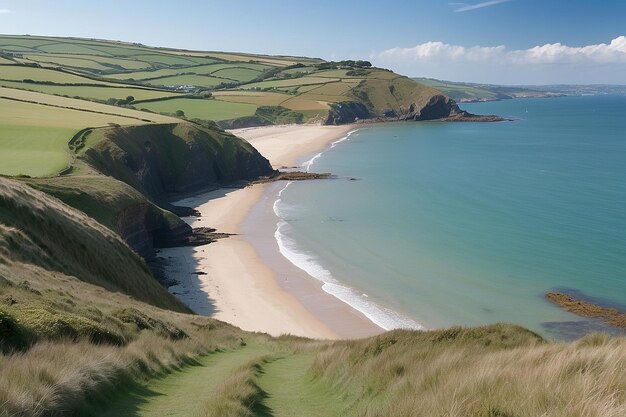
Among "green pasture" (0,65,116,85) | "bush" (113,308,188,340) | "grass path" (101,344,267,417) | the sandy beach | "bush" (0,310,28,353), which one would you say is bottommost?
the sandy beach

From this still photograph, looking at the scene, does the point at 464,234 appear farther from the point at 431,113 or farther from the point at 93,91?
the point at 431,113

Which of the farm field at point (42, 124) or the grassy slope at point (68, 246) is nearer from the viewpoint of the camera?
the grassy slope at point (68, 246)

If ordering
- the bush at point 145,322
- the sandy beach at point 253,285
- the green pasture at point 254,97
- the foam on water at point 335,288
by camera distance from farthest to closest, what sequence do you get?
1. the green pasture at point 254,97
2. the sandy beach at point 253,285
3. the foam on water at point 335,288
4. the bush at point 145,322

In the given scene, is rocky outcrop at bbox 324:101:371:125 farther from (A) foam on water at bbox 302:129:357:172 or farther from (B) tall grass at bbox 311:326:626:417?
(B) tall grass at bbox 311:326:626:417

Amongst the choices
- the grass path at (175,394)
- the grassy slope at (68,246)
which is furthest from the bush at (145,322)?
the grassy slope at (68,246)

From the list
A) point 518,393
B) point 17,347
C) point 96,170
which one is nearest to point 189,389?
point 17,347

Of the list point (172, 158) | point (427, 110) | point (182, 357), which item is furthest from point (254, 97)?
point (182, 357)

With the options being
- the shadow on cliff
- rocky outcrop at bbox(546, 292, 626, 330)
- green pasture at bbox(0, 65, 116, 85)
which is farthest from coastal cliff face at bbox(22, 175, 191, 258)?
green pasture at bbox(0, 65, 116, 85)

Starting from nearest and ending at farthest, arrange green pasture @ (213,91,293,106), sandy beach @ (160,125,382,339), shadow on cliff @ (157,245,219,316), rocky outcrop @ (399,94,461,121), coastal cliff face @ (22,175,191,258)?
sandy beach @ (160,125,382,339) < shadow on cliff @ (157,245,219,316) < coastal cliff face @ (22,175,191,258) < green pasture @ (213,91,293,106) < rocky outcrop @ (399,94,461,121)

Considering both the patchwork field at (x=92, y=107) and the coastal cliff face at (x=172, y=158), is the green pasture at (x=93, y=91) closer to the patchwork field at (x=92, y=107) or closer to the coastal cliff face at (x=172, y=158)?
the patchwork field at (x=92, y=107)
